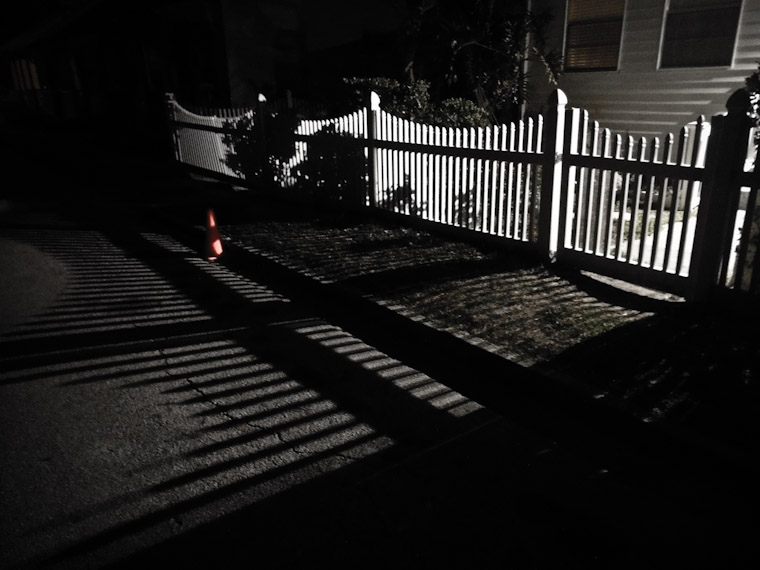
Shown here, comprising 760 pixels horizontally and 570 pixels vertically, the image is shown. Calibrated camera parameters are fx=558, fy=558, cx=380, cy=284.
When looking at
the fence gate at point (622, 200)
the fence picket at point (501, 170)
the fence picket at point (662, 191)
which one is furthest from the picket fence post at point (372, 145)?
the fence picket at point (662, 191)

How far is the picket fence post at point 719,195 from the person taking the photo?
4.18 metres

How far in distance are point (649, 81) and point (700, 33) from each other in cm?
97

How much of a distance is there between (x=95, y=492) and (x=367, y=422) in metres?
1.47

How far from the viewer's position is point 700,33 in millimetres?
8766

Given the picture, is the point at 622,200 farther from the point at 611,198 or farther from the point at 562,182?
the point at 562,182

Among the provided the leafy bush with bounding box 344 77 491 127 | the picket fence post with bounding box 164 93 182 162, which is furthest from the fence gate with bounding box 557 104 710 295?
the picket fence post with bounding box 164 93 182 162

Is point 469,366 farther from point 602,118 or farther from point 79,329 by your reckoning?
point 602,118

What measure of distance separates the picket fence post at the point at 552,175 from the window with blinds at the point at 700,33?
490cm

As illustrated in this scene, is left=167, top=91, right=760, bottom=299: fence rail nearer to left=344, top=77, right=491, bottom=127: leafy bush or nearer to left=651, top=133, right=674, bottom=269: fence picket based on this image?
left=651, top=133, right=674, bottom=269: fence picket

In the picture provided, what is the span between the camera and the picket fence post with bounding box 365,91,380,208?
7848 millimetres

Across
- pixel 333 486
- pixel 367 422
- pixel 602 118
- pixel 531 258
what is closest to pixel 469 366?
pixel 367 422

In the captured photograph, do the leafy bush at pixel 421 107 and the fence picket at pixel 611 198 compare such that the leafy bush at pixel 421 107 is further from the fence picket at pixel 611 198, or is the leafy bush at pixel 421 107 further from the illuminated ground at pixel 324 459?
the illuminated ground at pixel 324 459

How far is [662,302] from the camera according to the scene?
15.8 feet

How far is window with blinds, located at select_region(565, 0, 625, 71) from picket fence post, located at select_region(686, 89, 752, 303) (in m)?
6.45
